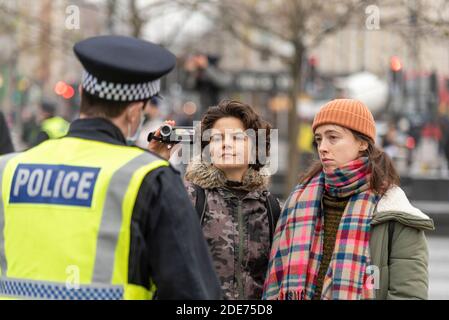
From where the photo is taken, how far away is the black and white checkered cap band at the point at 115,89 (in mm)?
2750

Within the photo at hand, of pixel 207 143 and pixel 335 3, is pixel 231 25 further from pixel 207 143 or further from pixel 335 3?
pixel 207 143

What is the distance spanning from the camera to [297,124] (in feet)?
57.2

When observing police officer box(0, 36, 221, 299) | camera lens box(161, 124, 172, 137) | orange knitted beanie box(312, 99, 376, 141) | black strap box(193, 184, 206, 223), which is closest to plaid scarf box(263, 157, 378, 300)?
orange knitted beanie box(312, 99, 376, 141)

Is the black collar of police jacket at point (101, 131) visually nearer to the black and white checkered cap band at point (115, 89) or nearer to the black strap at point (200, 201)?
the black and white checkered cap band at point (115, 89)

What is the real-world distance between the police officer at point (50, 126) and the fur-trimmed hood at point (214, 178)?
86cm

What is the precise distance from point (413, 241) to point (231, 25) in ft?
46.0

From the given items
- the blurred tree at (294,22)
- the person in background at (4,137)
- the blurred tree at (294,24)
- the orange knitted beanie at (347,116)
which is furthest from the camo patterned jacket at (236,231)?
the blurred tree at (294,24)

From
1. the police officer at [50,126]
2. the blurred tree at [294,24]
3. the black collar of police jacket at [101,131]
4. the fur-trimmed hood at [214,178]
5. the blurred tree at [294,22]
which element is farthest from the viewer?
the blurred tree at [294,24]

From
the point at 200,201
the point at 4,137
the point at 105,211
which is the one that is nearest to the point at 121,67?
the point at 105,211

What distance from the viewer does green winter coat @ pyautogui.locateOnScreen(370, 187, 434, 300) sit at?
11.5 ft

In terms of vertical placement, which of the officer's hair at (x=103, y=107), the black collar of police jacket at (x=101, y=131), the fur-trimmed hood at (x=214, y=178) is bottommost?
the fur-trimmed hood at (x=214, y=178)

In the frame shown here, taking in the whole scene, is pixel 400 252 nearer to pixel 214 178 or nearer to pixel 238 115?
pixel 214 178

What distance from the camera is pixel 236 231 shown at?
3.79 metres
